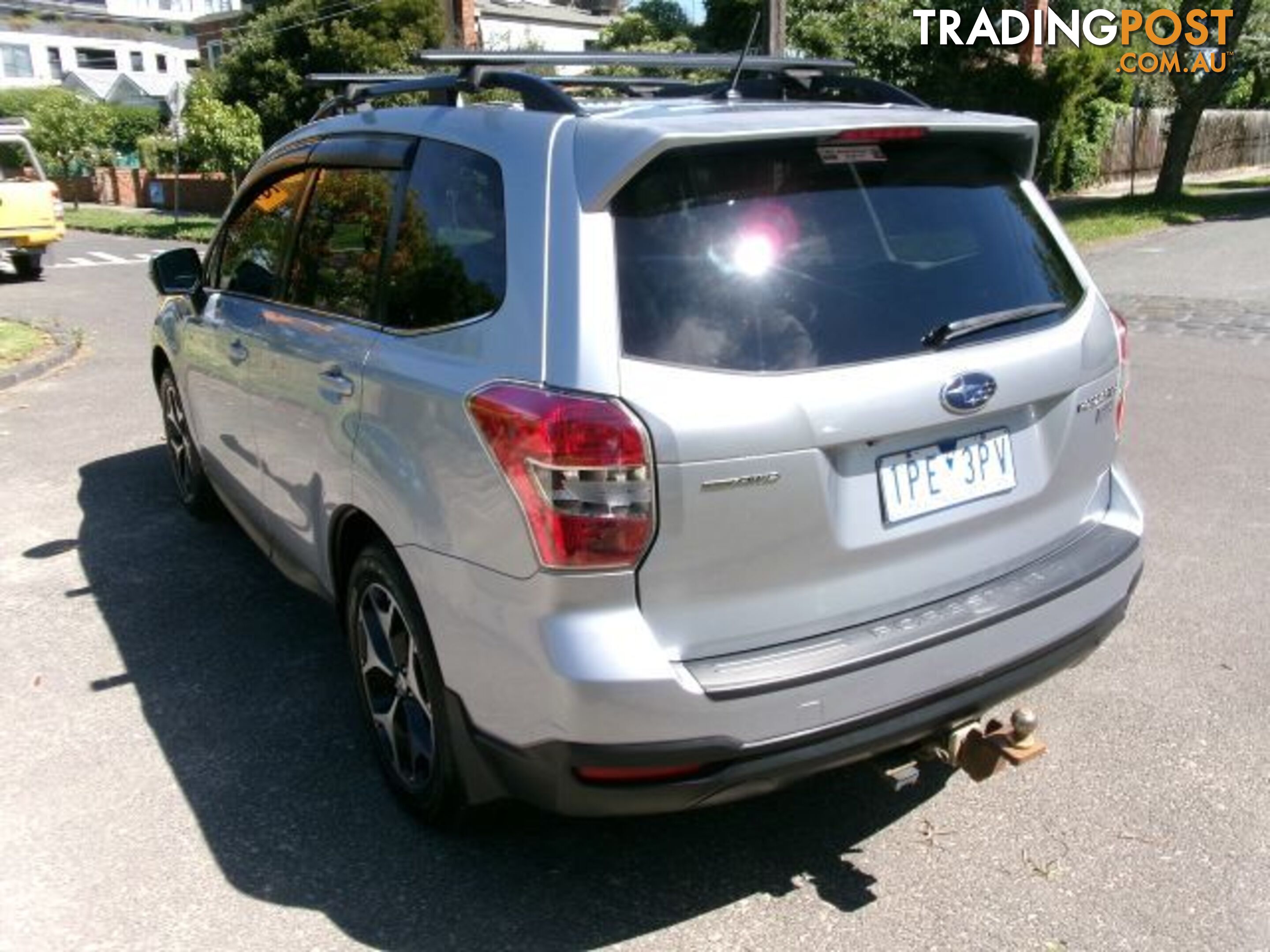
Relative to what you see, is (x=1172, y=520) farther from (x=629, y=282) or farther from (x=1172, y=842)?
(x=629, y=282)

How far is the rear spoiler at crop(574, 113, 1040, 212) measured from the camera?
2496mm

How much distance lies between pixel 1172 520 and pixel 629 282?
400 centimetres

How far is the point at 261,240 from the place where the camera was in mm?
4270

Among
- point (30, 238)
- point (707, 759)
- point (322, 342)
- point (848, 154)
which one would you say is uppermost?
point (848, 154)

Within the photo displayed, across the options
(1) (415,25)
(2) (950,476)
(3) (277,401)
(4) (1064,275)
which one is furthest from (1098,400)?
(1) (415,25)

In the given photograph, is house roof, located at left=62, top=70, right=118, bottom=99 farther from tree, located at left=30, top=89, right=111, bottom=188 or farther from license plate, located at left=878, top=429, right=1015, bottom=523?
license plate, located at left=878, top=429, right=1015, bottom=523

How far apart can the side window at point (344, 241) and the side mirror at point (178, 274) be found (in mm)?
1310

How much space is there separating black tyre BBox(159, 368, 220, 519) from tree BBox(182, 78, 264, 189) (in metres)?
20.6

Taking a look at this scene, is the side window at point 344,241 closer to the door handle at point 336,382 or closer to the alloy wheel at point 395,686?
the door handle at point 336,382

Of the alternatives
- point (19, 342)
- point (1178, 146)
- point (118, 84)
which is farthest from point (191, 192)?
point (118, 84)

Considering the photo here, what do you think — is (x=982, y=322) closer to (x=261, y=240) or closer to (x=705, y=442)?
(x=705, y=442)

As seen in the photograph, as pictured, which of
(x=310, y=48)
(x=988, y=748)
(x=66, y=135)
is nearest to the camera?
(x=988, y=748)

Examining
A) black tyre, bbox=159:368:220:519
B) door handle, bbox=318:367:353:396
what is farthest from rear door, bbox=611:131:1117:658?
black tyre, bbox=159:368:220:519

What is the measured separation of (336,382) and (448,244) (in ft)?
1.90
